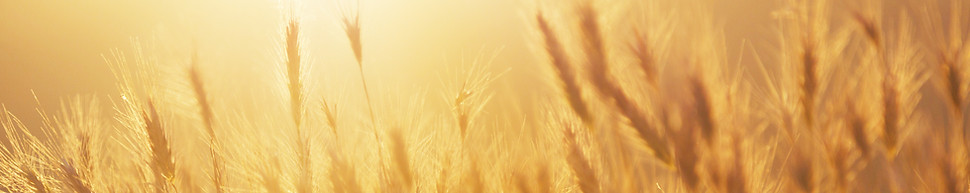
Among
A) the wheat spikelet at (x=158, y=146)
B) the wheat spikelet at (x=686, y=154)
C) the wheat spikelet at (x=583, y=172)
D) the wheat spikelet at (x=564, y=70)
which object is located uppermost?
the wheat spikelet at (x=158, y=146)

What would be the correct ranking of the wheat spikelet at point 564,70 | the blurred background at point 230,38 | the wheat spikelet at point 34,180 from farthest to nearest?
the blurred background at point 230,38 < the wheat spikelet at point 34,180 < the wheat spikelet at point 564,70

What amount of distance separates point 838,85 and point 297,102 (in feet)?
2.03

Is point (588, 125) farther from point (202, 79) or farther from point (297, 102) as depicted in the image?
point (202, 79)

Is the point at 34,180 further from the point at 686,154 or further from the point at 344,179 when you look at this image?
the point at 686,154

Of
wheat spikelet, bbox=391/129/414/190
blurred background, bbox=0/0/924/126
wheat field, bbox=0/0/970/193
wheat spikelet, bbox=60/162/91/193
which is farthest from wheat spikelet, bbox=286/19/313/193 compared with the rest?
blurred background, bbox=0/0/924/126

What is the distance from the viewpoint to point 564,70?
77 centimetres

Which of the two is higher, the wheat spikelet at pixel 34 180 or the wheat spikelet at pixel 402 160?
the wheat spikelet at pixel 34 180

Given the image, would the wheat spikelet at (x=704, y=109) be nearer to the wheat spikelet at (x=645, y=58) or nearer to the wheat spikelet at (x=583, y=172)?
the wheat spikelet at (x=645, y=58)

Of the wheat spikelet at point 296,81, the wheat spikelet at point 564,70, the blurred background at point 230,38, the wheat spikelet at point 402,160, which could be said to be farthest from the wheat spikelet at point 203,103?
the blurred background at point 230,38

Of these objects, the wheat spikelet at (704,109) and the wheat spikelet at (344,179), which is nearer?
the wheat spikelet at (704,109)

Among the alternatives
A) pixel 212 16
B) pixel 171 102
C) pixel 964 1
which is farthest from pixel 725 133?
pixel 212 16

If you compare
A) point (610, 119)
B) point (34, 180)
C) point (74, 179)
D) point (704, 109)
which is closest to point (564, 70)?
point (610, 119)

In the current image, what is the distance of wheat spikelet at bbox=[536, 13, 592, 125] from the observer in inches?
30.1

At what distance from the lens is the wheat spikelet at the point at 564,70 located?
765 mm
